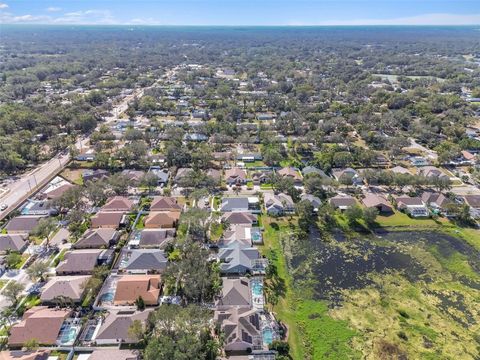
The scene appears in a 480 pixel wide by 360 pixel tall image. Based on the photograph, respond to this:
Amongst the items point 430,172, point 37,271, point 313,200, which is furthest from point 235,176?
point 430,172

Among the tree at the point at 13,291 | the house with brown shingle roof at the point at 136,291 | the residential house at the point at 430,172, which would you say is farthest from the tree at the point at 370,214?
the tree at the point at 13,291

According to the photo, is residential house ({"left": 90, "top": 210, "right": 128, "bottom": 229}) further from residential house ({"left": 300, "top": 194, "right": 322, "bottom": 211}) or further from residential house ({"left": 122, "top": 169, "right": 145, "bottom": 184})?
residential house ({"left": 300, "top": 194, "right": 322, "bottom": 211})

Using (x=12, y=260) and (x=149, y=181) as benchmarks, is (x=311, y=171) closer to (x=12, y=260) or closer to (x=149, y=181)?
(x=149, y=181)

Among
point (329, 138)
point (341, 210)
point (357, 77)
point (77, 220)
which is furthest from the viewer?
point (357, 77)

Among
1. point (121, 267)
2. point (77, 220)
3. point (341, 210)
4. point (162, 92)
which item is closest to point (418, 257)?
point (341, 210)

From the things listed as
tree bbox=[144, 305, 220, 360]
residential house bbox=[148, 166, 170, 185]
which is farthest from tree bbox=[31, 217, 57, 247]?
tree bbox=[144, 305, 220, 360]

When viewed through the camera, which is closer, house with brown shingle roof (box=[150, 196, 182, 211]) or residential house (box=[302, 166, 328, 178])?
house with brown shingle roof (box=[150, 196, 182, 211])

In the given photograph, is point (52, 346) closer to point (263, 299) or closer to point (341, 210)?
point (263, 299)
